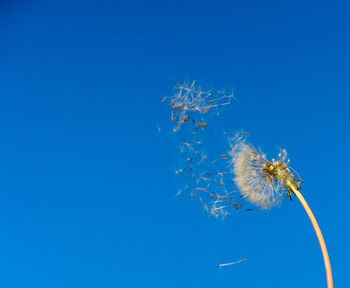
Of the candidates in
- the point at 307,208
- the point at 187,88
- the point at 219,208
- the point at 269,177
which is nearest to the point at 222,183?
the point at 219,208

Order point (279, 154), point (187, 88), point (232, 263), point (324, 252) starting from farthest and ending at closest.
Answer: point (187, 88) → point (279, 154) → point (232, 263) → point (324, 252)

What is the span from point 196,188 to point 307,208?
3.44 meters

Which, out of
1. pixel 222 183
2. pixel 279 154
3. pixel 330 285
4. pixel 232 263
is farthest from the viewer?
pixel 222 183

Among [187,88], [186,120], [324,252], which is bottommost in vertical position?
[324,252]

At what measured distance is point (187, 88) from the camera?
8.19 metres

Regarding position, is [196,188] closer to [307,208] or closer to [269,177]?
[269,177]

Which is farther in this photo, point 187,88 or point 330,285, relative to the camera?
point 187,88

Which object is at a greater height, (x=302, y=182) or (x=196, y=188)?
(x=196, y=188)

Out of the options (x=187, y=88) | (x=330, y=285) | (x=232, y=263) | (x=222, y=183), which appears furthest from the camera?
(x=187, y=88)

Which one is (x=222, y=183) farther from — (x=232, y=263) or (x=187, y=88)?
(x=187, y=88)

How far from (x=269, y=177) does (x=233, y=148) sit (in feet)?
4.35

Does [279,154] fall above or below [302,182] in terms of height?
above

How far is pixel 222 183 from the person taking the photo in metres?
7.57

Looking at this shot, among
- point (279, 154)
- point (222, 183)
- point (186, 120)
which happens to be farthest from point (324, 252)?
point (186, 120)
